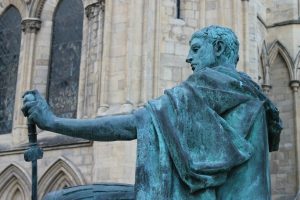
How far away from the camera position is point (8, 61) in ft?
41.4

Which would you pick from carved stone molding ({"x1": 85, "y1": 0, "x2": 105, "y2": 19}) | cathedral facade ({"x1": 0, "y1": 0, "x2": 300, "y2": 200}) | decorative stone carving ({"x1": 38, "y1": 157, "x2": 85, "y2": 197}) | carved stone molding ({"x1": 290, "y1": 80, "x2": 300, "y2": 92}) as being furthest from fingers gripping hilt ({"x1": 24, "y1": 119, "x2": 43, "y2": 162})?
carved stone molding ({"x1": 290, "y1": 80, "x2": 300, "y2": 92})

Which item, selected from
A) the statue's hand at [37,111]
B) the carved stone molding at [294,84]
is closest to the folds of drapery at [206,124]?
the statue's hand at [37,111]

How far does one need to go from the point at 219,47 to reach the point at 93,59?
28.9 feet

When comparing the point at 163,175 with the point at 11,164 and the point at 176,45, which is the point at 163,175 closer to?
the point at 176,45

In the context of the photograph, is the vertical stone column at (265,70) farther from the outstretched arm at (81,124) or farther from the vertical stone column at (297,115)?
the outstretched arm at (81,124)

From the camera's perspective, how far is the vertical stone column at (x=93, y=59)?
10336mm

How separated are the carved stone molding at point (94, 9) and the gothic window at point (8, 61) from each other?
87.0 inches

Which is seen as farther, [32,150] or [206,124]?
[32,150]

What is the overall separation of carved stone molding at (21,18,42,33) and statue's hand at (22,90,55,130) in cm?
1057

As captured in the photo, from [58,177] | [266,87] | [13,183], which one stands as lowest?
[13,183]

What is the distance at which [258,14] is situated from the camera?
13148 millimetres

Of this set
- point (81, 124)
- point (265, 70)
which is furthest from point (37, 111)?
point (265, 70)

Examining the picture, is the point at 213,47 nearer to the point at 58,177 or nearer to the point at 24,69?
the point at 58,177

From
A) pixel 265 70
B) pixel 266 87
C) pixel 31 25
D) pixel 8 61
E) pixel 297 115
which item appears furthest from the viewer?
pixel 265 70
